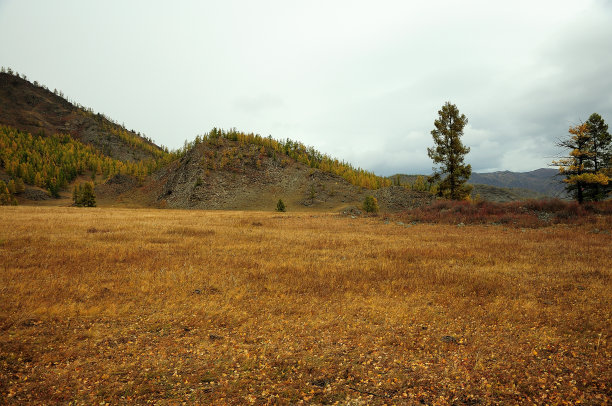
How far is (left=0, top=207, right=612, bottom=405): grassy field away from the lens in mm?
5266

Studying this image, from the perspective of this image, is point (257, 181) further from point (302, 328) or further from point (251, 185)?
point (302, 328)

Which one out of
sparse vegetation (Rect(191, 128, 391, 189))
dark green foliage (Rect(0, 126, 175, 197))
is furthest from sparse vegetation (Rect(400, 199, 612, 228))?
dark green foliage (Rect(0, 126, 175, 197))

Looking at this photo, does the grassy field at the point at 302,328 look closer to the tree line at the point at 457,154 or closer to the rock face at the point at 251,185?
the tree line at the point at 457,154

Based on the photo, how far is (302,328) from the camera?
775 centimetres

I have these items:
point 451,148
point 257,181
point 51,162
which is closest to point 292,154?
point 257,181

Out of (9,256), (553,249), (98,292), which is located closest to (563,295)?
(553,249)

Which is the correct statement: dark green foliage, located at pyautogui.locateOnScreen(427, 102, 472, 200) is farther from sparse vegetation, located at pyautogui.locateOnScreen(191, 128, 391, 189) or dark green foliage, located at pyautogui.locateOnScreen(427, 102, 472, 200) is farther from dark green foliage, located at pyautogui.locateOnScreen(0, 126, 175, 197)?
dark green foliage, located at pyautogui.locateOnScreen(0, 126, 175, 197)

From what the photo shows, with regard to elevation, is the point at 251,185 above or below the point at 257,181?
below

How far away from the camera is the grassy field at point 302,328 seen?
207 inches

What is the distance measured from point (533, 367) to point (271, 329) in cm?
591

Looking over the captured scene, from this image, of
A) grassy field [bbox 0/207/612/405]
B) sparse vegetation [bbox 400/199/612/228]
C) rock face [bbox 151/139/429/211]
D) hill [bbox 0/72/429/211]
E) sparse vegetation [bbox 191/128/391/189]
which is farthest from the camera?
sparse vegetation [bbox 191/128/391/189]

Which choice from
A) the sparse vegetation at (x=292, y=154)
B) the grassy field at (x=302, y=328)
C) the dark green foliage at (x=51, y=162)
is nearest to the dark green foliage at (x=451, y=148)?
the grassy field at (x=302, y=328)

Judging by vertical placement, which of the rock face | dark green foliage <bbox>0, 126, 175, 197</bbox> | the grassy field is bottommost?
the grassy field

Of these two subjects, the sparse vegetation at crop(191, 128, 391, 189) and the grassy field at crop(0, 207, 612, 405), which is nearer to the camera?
the grassy field at crop(0, 207, 612, 405)
